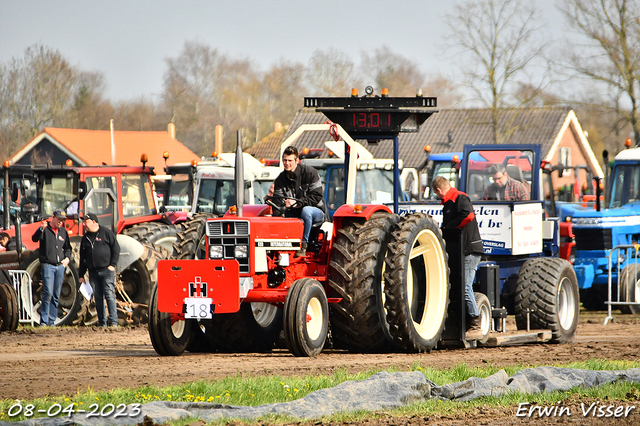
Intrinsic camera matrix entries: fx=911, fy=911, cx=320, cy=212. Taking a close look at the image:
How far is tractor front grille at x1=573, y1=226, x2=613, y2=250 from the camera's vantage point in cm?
1686

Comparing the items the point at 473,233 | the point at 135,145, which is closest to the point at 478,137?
the point at 135,145

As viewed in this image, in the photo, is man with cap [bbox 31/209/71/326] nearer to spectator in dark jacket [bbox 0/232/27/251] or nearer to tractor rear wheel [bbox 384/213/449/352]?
spectator in dark jacket [bbox 0/232/27/251]

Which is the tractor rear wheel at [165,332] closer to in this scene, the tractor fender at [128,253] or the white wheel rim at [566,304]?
the white wheel rim at [566,304]

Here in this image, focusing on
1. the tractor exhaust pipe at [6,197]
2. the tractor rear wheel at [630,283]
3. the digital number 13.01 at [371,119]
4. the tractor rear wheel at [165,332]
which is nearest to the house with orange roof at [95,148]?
the tractor exhaust pipe at [6,197]

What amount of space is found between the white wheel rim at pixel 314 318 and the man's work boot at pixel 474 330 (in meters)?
2.01

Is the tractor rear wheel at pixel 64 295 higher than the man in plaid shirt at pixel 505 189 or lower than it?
lower

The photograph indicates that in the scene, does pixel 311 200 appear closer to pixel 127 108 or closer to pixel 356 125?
pixel 356 125

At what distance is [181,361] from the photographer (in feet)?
30.1

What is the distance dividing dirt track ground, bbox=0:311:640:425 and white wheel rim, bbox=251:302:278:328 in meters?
0.40

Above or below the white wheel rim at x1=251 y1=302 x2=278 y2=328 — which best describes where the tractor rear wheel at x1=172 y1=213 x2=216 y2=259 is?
above

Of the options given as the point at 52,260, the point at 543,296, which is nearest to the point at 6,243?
the point at 52,260

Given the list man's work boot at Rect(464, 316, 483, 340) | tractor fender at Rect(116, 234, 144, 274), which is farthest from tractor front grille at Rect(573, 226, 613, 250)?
tractor fender at Rect(116, 234, 144, 274)

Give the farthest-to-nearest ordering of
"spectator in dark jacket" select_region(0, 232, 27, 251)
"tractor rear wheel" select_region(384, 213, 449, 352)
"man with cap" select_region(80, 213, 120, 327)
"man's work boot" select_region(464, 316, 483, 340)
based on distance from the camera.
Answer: "spectator in dark jacket" select_region(0, 232, 27, 251), "man with cap" select_region(80, 213, 120, 327), "man's work boot" select_region(464, 316, 483, 340), "tractor rear wheel" select_region(384, 213, 449, 352)

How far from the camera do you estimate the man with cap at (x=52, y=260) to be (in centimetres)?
1455
